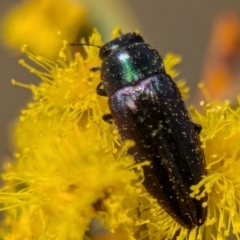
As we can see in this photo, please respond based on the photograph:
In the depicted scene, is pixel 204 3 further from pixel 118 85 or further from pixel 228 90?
pixel 118 85

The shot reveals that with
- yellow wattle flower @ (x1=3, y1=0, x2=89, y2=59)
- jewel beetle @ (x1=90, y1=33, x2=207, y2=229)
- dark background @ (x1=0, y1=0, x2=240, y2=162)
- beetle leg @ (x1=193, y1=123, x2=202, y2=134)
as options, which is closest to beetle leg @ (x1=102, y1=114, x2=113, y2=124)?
jewel beetle @ (x1=90, y1=33, x2=207, y2=229)

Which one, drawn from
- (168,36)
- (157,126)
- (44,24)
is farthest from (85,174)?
(168,36)

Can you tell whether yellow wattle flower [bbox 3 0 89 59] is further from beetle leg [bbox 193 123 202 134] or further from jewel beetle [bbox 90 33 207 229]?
beetle leg [bbox 193 123 202 134]

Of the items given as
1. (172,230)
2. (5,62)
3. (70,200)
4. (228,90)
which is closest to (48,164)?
(70,200)

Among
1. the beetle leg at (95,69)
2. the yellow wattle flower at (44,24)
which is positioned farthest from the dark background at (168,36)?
the beetle leg at (95,69)

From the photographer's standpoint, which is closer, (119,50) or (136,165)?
(136,165)

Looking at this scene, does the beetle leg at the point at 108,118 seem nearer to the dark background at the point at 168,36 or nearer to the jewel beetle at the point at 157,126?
the jewel beetle at the point at 157,126
